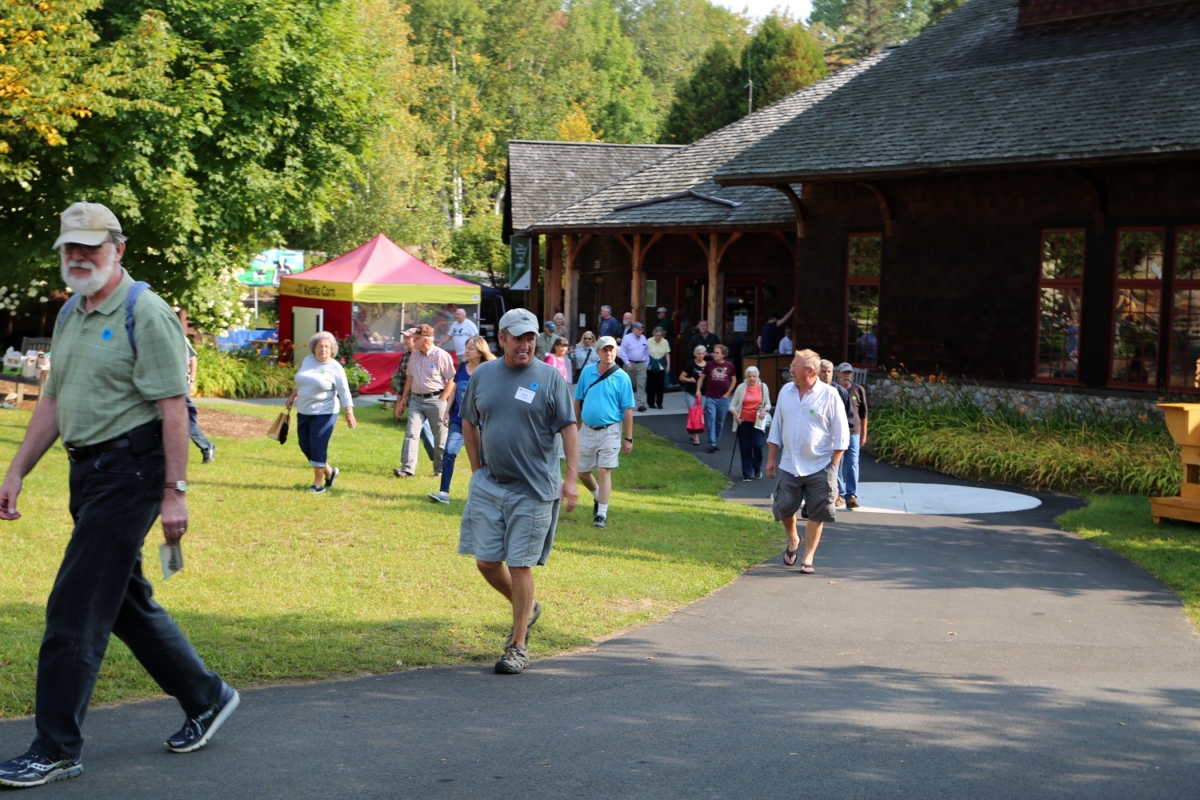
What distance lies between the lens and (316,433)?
511 inches

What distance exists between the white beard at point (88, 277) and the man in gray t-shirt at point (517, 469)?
2.54 metres

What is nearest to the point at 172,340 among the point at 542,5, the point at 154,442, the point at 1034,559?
the point at 154,442

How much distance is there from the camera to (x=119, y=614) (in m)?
4.94

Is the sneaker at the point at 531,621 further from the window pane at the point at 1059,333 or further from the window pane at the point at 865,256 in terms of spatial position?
the window pane at the point at 865,256

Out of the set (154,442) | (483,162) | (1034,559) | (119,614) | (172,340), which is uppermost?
(483,162)

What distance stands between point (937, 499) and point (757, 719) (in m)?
9.18

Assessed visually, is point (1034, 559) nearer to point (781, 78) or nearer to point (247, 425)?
point (247, 425)

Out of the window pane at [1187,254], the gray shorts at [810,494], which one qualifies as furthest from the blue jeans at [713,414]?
the gray shorts at [810,494]

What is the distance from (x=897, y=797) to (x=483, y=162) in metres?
61.7

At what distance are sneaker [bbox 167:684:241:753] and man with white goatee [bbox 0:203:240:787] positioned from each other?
0.41 m

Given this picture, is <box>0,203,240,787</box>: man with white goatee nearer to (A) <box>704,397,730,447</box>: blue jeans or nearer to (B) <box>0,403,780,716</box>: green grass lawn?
(B) <box>0,403,780,716</box>: green grass lawn

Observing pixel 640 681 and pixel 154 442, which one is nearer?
pixel 154 442

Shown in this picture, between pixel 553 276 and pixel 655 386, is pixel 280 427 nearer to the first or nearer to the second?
pixel 655 386

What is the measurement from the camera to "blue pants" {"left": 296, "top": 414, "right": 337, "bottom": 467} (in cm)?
1297
